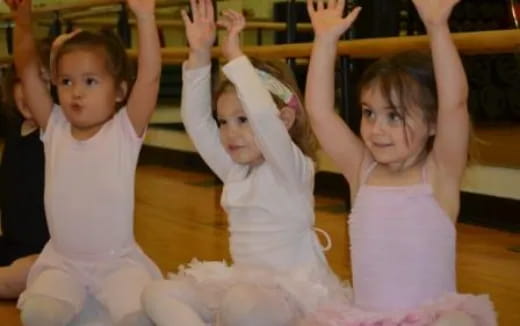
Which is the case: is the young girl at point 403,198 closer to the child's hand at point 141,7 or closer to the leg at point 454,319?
the leg at point 454,319

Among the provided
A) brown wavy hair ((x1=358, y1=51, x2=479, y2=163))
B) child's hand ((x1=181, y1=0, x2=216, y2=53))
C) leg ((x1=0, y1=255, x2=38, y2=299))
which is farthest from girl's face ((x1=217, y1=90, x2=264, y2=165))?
leg ((x1=0, y1=255, x2=38, y2=299))

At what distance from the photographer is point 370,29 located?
3846 mm

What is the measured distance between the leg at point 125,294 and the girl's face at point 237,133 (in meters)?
0.36

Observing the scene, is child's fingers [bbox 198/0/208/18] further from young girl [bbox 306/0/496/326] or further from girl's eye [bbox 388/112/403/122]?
girl's eye [bbox 388/112/403/122]

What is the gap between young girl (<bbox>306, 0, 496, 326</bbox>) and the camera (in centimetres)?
174

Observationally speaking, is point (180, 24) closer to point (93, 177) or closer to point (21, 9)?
point (21, 9)

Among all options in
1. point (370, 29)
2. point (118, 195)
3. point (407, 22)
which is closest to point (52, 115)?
point (118, 195)

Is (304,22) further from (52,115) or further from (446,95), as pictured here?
(446,95)

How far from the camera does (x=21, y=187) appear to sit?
2691 mm

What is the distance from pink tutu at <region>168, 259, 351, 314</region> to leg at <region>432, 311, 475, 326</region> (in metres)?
0.28

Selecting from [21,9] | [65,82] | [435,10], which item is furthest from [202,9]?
[435,10]

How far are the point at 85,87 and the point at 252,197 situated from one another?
0.51 meters

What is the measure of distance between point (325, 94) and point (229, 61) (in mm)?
253

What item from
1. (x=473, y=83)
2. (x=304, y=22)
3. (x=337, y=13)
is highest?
(x=337, y=13)
